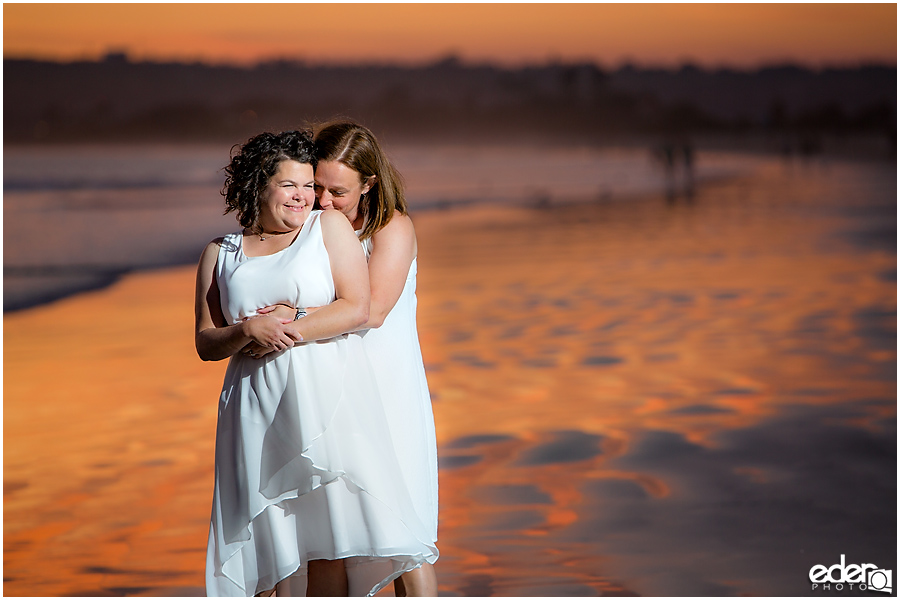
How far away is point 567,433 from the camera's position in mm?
5902

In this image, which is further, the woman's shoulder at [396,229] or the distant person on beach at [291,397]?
the woman's shoulder at [396,229]

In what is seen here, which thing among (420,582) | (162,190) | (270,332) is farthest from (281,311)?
(162,190)

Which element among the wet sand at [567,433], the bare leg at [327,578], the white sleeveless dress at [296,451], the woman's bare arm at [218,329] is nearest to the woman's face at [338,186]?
the white sleeveless dress at [296,451]

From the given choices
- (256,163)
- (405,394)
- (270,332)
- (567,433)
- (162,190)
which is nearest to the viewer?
(270,332)

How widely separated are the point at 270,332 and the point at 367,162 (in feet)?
2.08

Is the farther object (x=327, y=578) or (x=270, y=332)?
(x=327, y=578)

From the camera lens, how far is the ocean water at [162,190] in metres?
14.4

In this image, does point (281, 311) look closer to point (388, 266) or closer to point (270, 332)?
point (270, 332)

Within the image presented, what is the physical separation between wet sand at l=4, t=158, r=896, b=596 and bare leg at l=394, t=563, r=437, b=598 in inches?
29.1

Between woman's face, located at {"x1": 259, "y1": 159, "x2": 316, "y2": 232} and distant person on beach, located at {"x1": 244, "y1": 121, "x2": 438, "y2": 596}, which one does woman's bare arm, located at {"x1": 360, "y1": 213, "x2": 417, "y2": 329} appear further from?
woman's face, located at {"x1": 259, "y1": 159, "x2": 316, "y2": 232}

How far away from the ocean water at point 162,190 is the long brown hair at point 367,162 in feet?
1.45

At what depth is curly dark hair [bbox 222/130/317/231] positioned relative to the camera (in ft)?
9.52

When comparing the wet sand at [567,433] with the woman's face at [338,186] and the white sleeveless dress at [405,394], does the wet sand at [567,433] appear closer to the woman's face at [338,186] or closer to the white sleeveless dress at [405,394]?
the white sleeveless dress at [405,394]

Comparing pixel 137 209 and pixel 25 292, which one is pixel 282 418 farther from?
pixel 137 209
